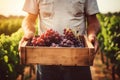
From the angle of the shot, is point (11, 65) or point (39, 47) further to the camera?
point (11, 65)

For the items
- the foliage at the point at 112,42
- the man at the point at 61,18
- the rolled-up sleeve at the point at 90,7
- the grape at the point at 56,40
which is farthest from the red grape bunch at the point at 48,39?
the foliage at the point at 112,42

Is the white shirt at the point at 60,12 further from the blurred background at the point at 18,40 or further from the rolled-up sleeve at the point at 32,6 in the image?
the blurred background at the point at 18,40

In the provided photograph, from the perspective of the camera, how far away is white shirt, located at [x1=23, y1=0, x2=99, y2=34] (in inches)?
107

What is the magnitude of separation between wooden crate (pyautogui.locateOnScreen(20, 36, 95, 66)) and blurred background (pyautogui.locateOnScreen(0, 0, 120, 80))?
1781 millimetres

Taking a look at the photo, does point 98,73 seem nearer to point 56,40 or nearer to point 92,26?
point 92,26

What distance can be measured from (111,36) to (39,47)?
4.62 metres

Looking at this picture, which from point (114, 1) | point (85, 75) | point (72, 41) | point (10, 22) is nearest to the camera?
point (72, 41)

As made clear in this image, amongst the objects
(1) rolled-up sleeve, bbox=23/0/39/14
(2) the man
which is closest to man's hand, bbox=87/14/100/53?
(2) the man

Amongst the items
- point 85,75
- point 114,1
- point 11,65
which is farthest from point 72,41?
point 114,1

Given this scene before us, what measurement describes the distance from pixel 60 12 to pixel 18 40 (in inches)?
101

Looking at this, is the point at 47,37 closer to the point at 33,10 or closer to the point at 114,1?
the point at 33,10

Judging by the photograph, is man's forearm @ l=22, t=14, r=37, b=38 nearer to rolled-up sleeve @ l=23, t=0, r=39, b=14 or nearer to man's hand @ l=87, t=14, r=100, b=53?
rolled-up sleeve @ l=23, t=0, r=39, b=14

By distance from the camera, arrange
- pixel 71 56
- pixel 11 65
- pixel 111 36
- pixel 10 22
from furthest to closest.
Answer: pixel 10 22 → pixel 111 36 → pixel 11 65 → pixel 71 56

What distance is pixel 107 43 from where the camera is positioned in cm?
688
